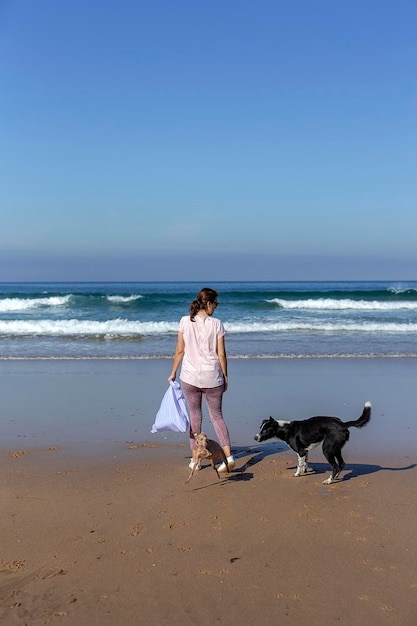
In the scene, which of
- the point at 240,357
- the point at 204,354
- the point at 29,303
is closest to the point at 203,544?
the point at 204,354

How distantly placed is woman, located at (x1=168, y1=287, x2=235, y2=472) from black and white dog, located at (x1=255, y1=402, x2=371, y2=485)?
550 mm

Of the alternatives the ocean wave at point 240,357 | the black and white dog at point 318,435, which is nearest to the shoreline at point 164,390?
the ocean wave at point 240,357

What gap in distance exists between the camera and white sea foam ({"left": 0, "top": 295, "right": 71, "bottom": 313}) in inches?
1401

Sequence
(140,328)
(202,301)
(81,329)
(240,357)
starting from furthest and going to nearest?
1. (140,328)
2. (81,329)
3. (240,357)
4. (202,301)

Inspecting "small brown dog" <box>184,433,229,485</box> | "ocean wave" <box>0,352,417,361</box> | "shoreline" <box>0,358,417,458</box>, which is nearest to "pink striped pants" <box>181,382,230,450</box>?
"small brown dog" <box>184,433,229,485</box>

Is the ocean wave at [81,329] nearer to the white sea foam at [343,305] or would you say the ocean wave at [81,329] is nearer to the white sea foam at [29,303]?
the white sea foam at [29,303]

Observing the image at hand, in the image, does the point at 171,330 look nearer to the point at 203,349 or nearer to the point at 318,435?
the point at 203,349

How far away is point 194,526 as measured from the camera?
173 inches

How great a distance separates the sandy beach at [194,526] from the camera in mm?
3298

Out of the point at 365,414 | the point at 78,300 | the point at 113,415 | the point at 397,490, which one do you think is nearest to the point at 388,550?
the point at 397,490

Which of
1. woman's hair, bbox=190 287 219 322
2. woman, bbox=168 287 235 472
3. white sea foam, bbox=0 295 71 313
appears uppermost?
woman's hair, bbox=190 287 219 322

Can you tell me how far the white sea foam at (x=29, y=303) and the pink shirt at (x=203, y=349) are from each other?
30.8m

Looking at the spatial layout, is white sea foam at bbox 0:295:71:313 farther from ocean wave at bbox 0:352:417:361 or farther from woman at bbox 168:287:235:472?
woman at bbox 168:287:235:472

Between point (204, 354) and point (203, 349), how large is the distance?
0.16ft
